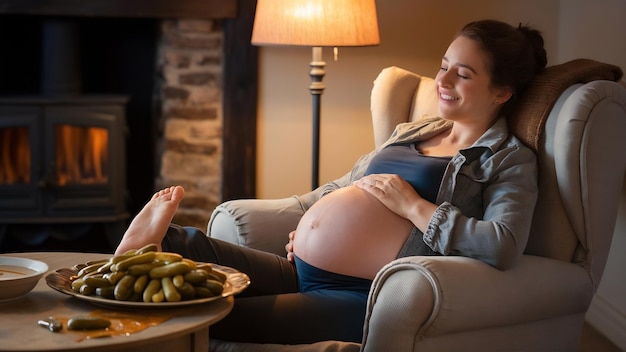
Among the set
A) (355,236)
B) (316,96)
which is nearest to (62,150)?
(316,96)

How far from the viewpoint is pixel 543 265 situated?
2.25m

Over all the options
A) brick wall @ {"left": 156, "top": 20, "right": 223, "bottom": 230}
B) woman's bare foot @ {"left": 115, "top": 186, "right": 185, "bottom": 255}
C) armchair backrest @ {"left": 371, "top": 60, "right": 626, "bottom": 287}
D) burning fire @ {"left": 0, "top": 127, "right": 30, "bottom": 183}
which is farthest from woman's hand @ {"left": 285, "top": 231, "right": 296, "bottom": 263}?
burning fire @ {"left": 0, "top": 127, "right": 30, "bottom": 183}

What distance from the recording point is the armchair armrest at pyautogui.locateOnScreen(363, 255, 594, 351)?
199 centimetres

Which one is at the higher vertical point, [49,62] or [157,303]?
[49,62]

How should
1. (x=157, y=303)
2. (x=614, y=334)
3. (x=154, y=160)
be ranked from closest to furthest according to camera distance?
1. (x=157, y=303)
2. (x=614, y=334)
3. (x=154, y=160)

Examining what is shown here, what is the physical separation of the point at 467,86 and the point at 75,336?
1.21m

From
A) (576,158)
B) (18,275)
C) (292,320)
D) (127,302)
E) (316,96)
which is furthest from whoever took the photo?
(316,96)

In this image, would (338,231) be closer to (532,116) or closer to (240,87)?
(532,116)

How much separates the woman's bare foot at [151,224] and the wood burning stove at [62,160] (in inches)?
65.5

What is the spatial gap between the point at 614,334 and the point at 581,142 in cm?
115

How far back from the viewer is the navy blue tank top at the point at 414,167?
2.39 meters

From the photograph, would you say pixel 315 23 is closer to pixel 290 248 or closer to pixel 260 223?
pixel 260 223

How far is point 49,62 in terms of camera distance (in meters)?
3.95

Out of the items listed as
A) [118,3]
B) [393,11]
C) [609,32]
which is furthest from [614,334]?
[118,3]
